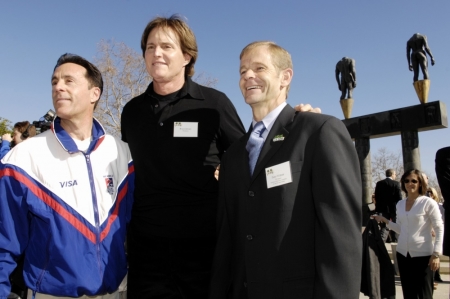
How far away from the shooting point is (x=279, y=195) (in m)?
2.07

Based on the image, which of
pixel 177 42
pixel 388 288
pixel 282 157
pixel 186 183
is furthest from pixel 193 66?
pixel 388 288

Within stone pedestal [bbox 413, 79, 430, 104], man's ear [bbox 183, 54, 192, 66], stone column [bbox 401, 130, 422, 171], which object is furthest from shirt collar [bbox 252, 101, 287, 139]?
stone pedestal [bbox 413, 79, 430, 104]

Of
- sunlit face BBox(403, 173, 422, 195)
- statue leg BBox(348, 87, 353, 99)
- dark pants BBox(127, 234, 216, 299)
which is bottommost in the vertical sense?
dark pants BBox(127, 234, 216, 299)

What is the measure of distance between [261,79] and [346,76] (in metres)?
19.4

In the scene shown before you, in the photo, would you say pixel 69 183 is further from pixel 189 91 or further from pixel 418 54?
pixel 418 54

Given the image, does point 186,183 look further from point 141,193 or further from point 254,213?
point 254,213

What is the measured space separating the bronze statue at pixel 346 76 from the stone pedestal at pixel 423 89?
185 inches

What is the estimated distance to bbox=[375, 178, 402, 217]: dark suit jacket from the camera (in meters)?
10.8

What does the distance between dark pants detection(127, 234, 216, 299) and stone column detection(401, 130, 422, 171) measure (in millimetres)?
14301

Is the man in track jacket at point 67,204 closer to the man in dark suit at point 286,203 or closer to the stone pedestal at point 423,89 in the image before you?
the man in dark suit at point 286,203

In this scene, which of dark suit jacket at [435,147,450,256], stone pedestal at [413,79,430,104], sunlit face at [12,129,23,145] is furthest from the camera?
stone pedestal at [413,79,430,104]

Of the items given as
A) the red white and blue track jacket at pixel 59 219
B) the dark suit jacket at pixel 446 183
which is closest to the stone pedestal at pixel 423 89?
the dark suit jacket at pixel 446 183

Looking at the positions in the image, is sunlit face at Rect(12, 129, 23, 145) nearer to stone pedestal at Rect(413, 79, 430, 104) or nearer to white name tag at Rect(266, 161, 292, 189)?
white name tag at Rect(266, 161, 292, 189)

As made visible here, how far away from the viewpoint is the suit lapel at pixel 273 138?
2.19 meters
